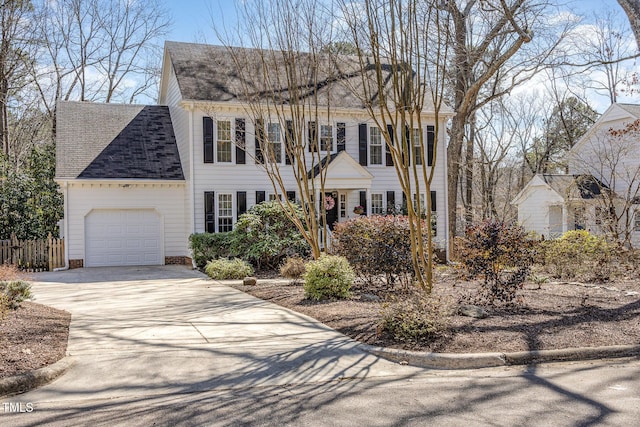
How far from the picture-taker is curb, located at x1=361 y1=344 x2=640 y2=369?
21.3 feet

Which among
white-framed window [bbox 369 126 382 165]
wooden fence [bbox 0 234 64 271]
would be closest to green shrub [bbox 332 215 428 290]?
white-framed window [bbox 369 126 382 165]

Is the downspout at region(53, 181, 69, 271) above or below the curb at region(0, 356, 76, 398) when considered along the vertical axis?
above

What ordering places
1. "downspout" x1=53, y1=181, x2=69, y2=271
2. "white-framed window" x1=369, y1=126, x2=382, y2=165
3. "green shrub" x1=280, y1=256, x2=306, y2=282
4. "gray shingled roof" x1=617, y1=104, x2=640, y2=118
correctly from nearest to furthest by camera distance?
"green shrub" x1=280, y1=256, x2=306, y2=282, "downspout" x1=53, y1=181, x2=69, y2=271, "white-framed window" x1=369, y1=126, x2=382, y2=165, "gray shingled roof" x1=617, y1=104, x2=640, y2=118

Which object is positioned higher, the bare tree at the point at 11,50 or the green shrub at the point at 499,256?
the bare tree at the point at 11,50

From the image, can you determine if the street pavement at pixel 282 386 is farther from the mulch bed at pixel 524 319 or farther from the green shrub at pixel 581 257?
the green shrub at pixel 581 257

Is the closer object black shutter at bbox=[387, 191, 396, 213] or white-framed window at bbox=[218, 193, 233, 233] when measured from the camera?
white-framed window at bbox=[218, 193, 233, 233]

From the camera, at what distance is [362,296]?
10586 millimetres

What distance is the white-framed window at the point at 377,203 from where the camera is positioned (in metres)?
21.2

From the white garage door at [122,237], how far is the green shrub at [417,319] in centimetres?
1418

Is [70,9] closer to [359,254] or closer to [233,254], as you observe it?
[233,254]

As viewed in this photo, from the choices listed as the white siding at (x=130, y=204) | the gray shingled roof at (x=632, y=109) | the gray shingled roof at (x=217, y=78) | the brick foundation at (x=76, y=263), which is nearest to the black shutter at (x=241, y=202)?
the white siding at (x=130, y=204)

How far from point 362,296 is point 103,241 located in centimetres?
1233

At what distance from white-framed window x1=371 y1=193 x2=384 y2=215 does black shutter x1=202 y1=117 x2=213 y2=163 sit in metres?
6.22

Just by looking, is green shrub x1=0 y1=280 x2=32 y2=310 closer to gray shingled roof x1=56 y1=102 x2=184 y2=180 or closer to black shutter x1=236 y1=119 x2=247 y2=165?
gray shingled roof x1=56 y1=102 x2=184 y2=180
